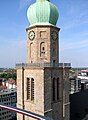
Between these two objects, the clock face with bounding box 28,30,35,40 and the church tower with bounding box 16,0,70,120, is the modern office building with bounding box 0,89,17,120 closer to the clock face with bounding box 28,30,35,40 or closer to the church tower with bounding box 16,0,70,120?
the church tower with bounding box 16,0,70,120

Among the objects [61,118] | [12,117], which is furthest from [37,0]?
[12,117]

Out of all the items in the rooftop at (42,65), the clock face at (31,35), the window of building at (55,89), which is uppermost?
the clock face at (31,35)

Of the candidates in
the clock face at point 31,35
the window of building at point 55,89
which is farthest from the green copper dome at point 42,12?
the window of building at point 55,89

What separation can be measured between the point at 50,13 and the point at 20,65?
23.6 feet

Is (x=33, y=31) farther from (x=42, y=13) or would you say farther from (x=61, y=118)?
(x=61, y=118)

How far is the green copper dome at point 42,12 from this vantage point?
2291 cm

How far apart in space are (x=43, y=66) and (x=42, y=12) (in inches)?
258

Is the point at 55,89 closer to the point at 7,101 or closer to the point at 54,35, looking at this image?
the point at 54,35

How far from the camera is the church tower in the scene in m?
21.5

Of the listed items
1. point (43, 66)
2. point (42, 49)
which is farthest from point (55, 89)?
point (42, 49)

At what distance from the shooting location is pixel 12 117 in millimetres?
65875

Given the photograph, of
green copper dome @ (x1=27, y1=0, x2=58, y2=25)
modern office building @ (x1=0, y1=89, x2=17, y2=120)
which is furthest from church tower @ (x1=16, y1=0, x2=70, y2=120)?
modern office building @ (x1=0, y1=89, x2=17, y2=120)

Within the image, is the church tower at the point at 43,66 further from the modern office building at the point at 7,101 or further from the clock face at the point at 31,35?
the modern office building at the point at 7,101

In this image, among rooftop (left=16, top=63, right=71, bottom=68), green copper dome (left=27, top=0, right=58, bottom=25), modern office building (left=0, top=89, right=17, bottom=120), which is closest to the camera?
rooftop (left=16, top=63, right=71, bottom=68)
